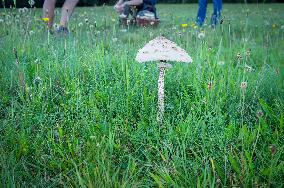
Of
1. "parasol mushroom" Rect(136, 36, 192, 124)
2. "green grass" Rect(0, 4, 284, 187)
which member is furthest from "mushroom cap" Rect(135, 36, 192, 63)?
"green grass" Rect(0, 4, 284, 187)

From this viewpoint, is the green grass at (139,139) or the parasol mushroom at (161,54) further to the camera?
the parasol mushroom at (161,54)

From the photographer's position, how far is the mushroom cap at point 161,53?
1977mm

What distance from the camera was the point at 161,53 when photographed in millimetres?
1981

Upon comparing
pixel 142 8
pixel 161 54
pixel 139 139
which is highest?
pixel 142 8

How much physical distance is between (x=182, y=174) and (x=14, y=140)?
885mm

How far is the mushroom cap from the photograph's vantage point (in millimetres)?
1977

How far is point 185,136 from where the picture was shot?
5.53ft

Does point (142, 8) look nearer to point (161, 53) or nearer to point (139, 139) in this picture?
point (161, 53)

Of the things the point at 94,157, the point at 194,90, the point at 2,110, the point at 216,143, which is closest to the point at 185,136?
the point at 216,143

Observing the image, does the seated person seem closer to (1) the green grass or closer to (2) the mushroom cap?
(1) the green grass

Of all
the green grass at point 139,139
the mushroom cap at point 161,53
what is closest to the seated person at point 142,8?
the green grass at point 139,139

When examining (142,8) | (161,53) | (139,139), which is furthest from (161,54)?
(142,8)

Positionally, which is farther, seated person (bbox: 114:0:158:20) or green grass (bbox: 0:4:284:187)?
seated person (bbox: 114:0:158:20)

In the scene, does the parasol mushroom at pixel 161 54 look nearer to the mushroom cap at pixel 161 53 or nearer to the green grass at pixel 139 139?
the mushroom cap at pixel 161 53
